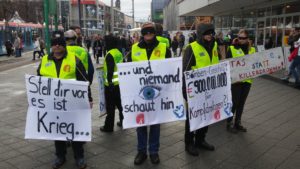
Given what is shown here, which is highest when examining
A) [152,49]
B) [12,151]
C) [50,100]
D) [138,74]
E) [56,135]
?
[152,49]

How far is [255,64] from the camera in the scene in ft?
20.0

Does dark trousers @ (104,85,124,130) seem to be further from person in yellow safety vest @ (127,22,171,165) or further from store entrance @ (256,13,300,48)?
store entrance @ (256,13,300,48)

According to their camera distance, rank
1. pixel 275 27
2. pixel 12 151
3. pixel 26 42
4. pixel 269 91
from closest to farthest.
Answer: pixel 12 151 → pixel 269 91 → pixel 275 27 → pixel 26 42

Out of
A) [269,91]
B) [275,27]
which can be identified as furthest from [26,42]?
[269,91]

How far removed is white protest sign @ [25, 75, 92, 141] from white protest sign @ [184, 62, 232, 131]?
1.38 m

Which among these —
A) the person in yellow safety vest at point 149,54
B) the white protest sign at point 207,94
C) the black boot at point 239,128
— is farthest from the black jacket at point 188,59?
the black boot at point 239,128

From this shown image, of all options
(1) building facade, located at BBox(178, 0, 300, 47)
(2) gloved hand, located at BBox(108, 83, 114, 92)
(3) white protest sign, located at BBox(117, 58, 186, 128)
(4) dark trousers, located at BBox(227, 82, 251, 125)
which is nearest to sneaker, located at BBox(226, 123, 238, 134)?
(4) dark trousers, located at BBox(227, 82, 251, 125)

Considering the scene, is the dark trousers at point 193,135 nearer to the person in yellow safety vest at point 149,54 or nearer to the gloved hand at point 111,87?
the person in yellow safety vest at point 149,54

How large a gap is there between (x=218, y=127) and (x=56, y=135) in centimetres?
321

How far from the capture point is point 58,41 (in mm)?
4297

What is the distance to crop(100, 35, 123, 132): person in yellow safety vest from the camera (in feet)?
18.6

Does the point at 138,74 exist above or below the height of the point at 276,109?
above

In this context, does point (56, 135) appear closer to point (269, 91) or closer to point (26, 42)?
point (269, 91)

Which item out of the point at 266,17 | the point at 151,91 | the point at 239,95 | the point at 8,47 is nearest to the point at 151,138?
the point at 151,91
